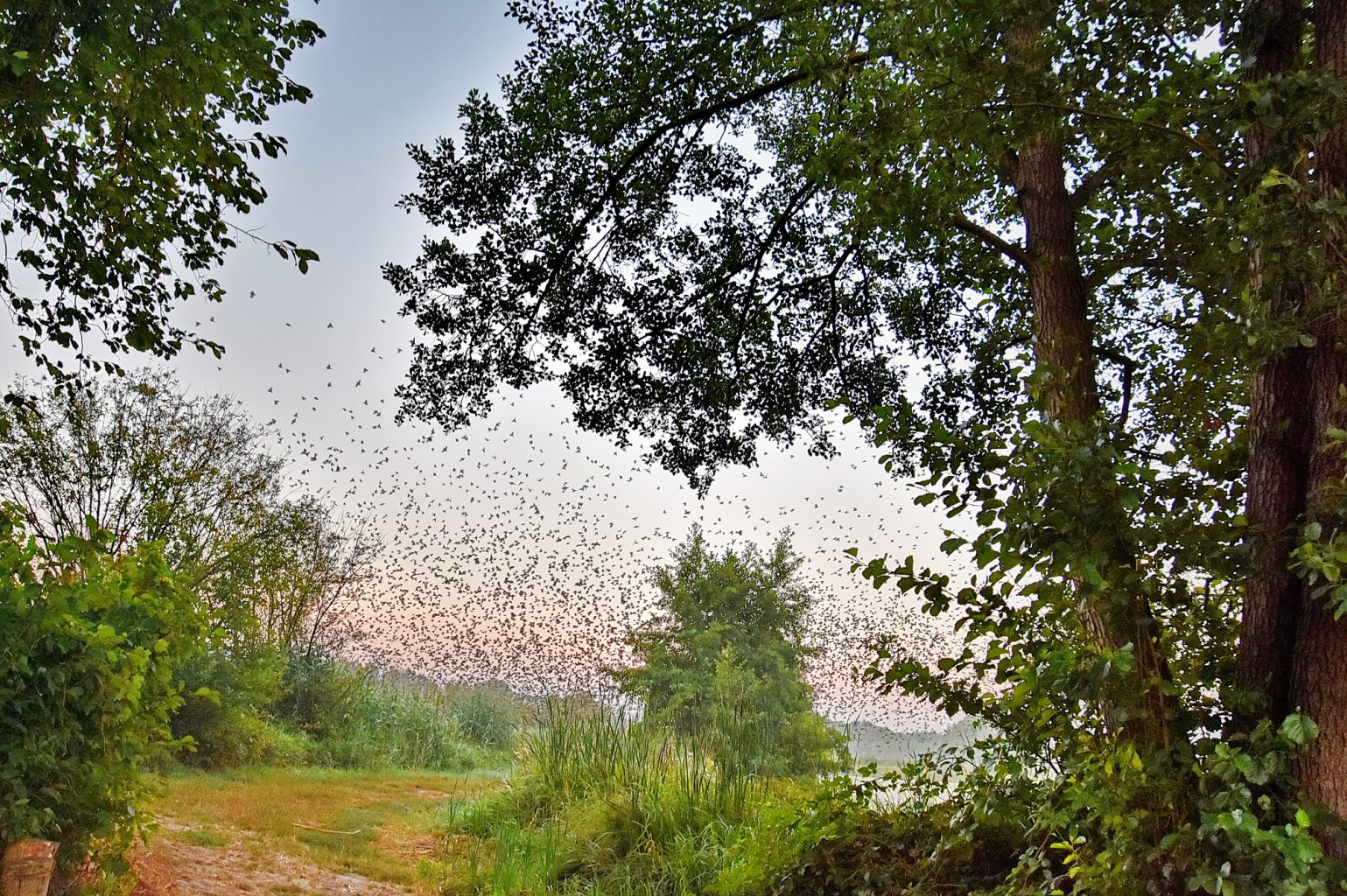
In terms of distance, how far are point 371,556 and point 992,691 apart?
6279 millimetres

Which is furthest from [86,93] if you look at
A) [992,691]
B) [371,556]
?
[371,556]

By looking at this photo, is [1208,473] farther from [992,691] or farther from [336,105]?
[336,105]

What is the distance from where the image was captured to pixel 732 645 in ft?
21.3

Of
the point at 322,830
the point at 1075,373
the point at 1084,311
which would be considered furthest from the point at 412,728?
the point at 1075,373

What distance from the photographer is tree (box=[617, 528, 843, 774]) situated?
20.0 ft

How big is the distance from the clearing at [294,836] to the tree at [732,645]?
146cm

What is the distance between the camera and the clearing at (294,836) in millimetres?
3434

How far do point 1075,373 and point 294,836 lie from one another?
4119 mm

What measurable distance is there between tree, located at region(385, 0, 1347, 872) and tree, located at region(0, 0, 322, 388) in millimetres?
856

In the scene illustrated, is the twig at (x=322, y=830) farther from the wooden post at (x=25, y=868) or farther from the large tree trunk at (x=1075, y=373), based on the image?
the large tree trunk at (x=1075, y=373)

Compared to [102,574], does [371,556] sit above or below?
above

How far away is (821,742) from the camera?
604 centimetres

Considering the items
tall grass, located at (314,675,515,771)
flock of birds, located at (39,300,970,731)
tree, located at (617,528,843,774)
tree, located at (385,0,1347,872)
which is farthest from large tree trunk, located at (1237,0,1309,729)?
tall grass, located at (314,675,515,771)

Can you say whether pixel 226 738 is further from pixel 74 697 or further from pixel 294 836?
pixel 74 697
